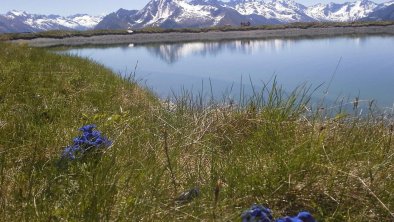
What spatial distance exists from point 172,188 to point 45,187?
36.1 inches

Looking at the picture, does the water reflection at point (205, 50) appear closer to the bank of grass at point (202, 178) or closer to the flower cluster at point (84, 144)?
the bank of grass at point (202, 178)

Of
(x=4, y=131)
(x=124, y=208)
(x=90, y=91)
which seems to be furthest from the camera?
(x=90, y=91)

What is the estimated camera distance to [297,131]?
3.99m

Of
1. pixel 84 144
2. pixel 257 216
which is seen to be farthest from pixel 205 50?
pixel 257 216

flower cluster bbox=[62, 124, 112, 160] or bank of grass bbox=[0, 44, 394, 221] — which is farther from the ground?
flower cluster bbox=[62, 124, 112, 160]

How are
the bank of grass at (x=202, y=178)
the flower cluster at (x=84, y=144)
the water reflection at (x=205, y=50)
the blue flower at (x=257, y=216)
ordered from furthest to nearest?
the water reflection at (x=205, y=50) < the flower cluster at (x=84, y=144) < the bank of grass at (x=202, y=178) < the blue flower at (x=257, y=216)

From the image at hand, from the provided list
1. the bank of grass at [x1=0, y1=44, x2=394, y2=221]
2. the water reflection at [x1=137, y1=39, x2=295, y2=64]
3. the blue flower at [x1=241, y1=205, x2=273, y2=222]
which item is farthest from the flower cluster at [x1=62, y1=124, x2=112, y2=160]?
the water reflection at [x1=137, y1=39, x2=295, y2=64]

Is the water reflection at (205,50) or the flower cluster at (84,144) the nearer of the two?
the flower cluster at (84,144)

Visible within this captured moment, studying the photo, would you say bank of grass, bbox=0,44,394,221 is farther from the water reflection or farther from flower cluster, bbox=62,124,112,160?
the water reflection

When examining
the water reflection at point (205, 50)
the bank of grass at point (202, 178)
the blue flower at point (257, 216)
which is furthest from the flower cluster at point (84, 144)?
the water reflection at point (205, 50)

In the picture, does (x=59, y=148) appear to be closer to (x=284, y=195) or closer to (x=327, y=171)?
(x=284, y=195)

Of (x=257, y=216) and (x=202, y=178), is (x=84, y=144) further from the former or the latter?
(x=257, y=216)

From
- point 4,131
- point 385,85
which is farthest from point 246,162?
point 385,85

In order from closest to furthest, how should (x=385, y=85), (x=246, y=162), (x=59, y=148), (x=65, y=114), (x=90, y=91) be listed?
(x=246, y=162), (x=59, y=148), (x=65, y=114), (x=90, y=91), (x=385, y=85)
